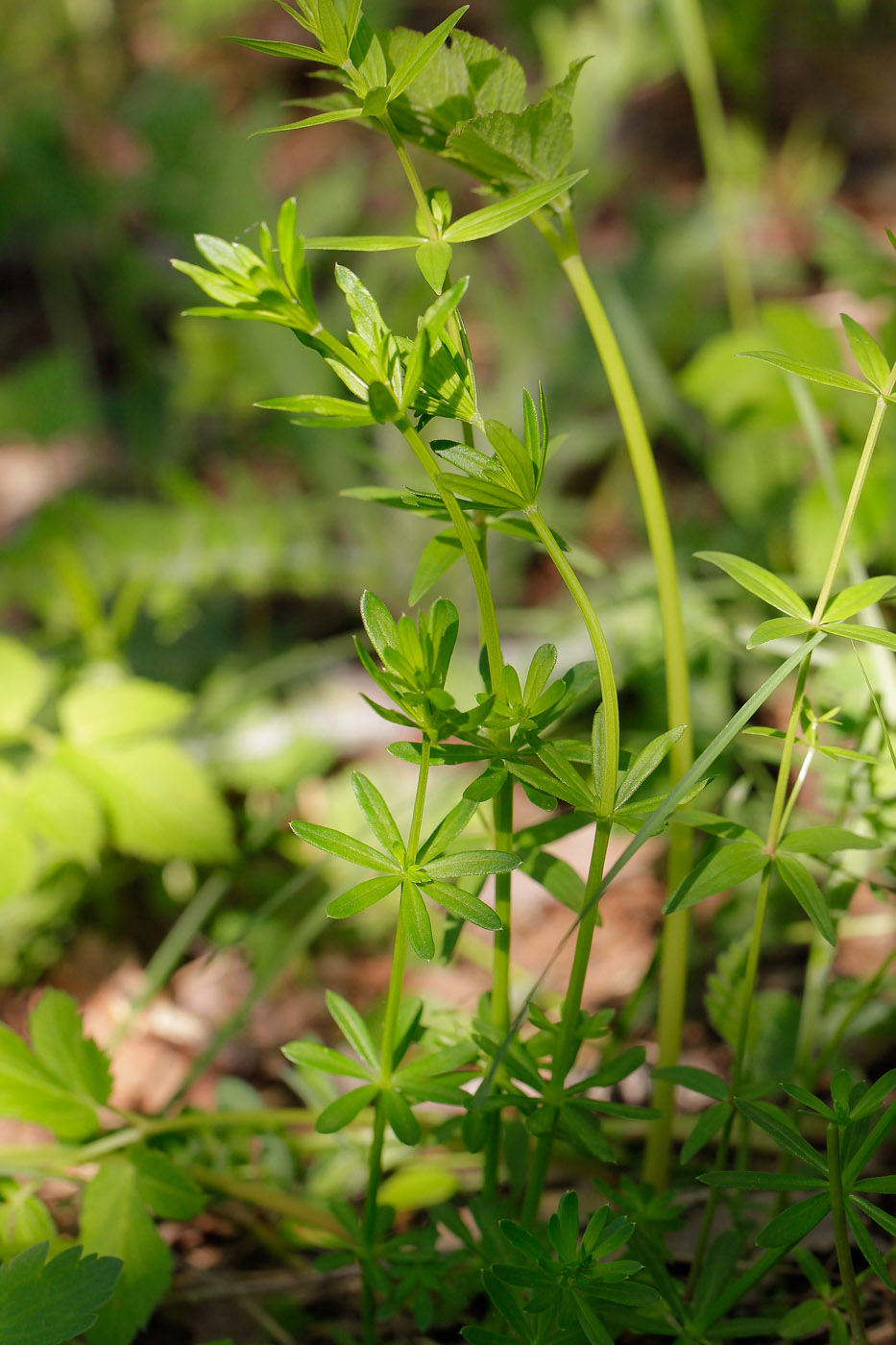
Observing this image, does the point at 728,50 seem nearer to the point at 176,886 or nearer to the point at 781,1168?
the point at 176,886

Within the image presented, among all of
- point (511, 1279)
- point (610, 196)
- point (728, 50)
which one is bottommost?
point (511, 1279)

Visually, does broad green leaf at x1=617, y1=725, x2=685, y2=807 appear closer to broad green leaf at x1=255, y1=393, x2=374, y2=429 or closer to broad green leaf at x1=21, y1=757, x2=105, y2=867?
broad green leaf at x1=255, y1=393, x2=374, y2=429

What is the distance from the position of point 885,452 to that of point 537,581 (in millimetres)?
802

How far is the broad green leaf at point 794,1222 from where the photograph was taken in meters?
0.48

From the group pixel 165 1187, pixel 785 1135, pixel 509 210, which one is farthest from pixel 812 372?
pixel 165 1187

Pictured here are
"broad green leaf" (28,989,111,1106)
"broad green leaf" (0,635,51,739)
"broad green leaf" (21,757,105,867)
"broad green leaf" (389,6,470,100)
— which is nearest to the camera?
"broad green leaf" (389,6,470,100)

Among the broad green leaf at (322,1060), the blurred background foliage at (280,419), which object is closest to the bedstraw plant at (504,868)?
the broad green leaf at (322,1060)

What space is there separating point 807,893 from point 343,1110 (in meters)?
0.28

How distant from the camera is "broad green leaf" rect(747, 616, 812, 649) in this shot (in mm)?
488

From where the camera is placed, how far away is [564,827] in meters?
0.61

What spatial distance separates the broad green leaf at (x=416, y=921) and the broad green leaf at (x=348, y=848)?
2 cm

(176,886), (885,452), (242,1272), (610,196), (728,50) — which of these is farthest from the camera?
(610,196)

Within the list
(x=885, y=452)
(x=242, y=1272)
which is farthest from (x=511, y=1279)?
(x=885, y=452)

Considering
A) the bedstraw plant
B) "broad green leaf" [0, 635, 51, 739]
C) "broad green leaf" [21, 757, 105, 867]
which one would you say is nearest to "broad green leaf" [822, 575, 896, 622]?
the bedstraw plant
